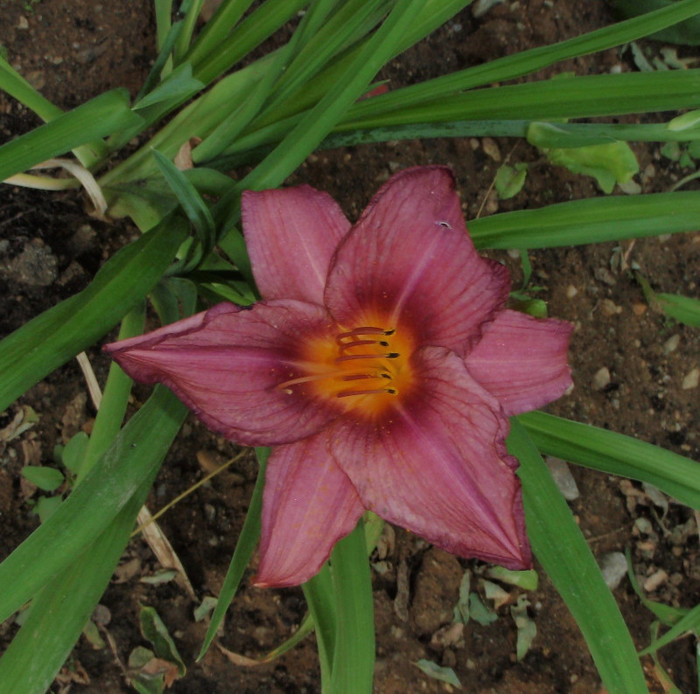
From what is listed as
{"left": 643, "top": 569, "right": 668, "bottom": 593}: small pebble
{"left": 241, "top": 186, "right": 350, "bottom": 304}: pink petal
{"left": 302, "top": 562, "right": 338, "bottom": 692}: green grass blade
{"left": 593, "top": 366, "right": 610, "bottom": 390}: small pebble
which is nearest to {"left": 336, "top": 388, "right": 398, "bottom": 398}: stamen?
{"left": 241, "top": 186, "right": 350, "bottom": 304}: pink petal

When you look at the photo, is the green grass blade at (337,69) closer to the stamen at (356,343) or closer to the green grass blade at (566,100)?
the green grass blade at (566,100)

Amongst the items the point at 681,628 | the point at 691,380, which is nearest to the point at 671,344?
the point at 691,380

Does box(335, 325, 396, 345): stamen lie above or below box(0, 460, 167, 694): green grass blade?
above

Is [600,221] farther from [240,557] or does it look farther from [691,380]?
[691,380]

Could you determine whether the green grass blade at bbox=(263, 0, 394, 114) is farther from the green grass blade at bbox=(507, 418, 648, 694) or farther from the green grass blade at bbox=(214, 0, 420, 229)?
the green grass blade at bbox=(507, 418, 648, 694)

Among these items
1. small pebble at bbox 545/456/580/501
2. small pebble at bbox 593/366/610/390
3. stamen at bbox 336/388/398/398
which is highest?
small pebble at bbox 593/366/610/390

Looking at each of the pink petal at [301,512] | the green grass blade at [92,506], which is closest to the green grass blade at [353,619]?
the pink petal at [301,512]
